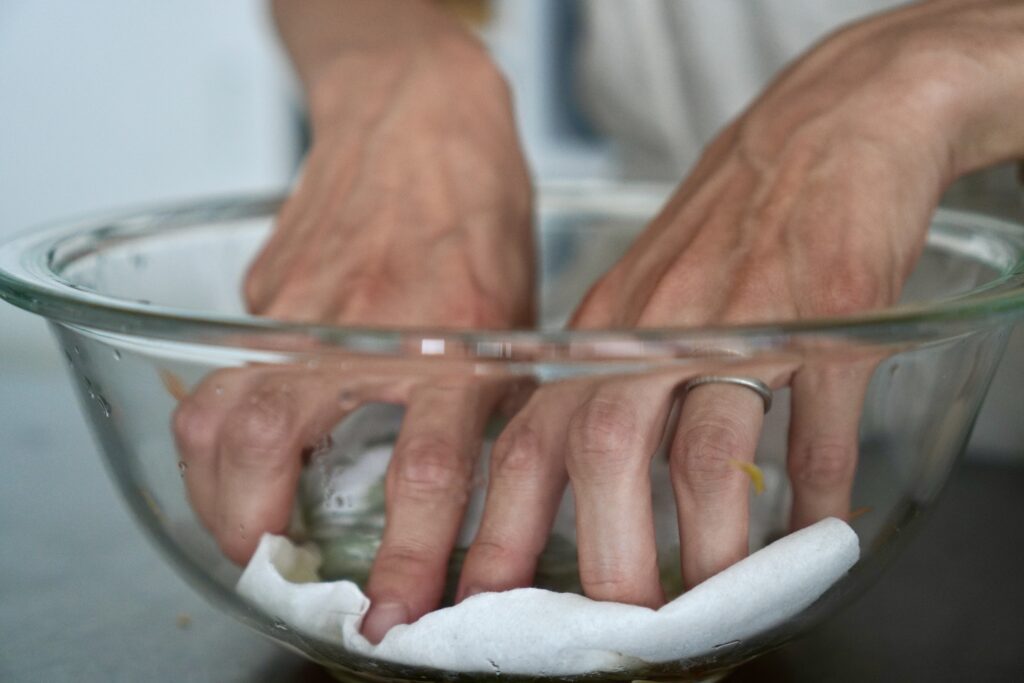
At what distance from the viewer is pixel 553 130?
2.64 metres

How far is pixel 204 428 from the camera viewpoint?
A: 1.12ft

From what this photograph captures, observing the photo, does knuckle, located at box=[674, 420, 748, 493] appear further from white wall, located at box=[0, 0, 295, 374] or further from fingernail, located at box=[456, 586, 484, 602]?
white wall, located at box=[0, 0, 295, 374]

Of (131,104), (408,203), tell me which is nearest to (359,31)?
(408,203)

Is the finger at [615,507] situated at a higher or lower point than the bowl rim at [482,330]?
lower

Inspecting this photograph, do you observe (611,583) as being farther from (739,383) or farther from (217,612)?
(217,612)

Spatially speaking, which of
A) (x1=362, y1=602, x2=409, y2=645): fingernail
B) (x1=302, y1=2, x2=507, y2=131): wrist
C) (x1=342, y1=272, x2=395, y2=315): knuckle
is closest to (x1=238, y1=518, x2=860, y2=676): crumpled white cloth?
(x1=362, y1=602, x2=409, y2=645): fingernail

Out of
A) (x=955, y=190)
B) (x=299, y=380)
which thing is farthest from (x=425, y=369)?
(x=955, y=190)

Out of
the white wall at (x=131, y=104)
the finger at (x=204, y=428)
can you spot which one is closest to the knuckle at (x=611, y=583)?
the finger at (x=204, y=428)

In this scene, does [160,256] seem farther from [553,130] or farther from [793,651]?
[553,130]

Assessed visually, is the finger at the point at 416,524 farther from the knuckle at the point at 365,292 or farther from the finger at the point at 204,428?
the knuckle at the point at 365,292

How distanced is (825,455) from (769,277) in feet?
0.25

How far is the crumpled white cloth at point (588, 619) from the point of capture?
0.31 metres

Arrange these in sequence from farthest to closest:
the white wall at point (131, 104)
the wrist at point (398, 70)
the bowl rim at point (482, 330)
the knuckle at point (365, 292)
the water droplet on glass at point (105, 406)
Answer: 1. the white wall at point (131, 104)
2. the wrist at point (398, 70)
3. the knuckle at point (365, 292)
4. the water droplet on glass at point (105, 406)
5. the bowl rim at point (482, 330)

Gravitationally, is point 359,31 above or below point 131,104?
above
